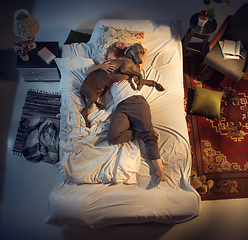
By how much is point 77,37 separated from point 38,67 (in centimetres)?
91

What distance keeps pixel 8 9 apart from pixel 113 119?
3.18m

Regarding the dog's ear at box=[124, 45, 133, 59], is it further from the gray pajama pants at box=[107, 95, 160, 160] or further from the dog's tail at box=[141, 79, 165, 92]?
the gray pajama pants at box=[107, 95, 160, 160]

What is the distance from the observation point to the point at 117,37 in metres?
2.65

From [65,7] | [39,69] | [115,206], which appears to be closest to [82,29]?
[65,7]

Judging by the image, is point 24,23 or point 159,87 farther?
point 159,87

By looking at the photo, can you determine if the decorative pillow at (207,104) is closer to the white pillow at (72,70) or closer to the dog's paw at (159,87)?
the dog's paw at (159,87)

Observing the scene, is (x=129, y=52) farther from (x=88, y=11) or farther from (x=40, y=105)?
(x=88, y=11)

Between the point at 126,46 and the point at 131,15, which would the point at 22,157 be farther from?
→ the point at 131,15

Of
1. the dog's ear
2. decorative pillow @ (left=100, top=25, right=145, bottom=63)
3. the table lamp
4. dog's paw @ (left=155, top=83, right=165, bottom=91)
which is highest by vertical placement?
the table lamp

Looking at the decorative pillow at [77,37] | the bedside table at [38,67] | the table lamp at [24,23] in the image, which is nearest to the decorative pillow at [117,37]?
the decorative pillow at [77,37]

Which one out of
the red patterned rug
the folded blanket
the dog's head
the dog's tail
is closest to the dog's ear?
the dog's head

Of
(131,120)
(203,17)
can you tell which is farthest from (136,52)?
(203,17)

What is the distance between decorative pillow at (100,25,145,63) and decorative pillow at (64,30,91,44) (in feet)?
1.92

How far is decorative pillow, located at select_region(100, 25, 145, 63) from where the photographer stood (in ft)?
8.65
